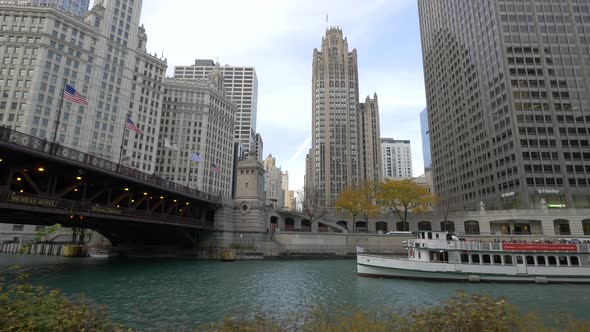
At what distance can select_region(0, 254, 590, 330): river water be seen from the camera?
20.8 metres

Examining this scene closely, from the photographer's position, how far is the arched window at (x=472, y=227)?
77.2 metres

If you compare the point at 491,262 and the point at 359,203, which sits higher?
the point at 359,203

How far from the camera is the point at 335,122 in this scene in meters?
171

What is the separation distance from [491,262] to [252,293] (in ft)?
85.9

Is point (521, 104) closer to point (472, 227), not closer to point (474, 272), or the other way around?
point (472, 227)

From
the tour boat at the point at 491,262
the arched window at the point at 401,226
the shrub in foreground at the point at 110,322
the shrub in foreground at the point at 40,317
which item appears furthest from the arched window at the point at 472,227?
the shrub in foreground at the point at 40,317

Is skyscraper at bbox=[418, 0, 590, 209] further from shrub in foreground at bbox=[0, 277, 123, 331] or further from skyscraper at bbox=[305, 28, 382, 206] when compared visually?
shrub in foreground at bbox=[0, 277, 123, 331]

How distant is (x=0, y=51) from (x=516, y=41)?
135 m

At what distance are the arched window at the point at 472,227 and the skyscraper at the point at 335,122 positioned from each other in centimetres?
8304

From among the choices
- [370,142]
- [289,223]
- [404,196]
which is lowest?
[289,223]

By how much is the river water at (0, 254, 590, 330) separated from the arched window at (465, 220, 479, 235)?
1793 inches

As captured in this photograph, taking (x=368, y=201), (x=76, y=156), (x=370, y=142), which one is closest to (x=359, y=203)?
(x=368, y=201)

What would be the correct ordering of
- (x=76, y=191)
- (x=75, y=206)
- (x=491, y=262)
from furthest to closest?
(x=76, y=191), (x=491, y=262), (x=75, y=206)

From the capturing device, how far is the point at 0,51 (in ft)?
283
